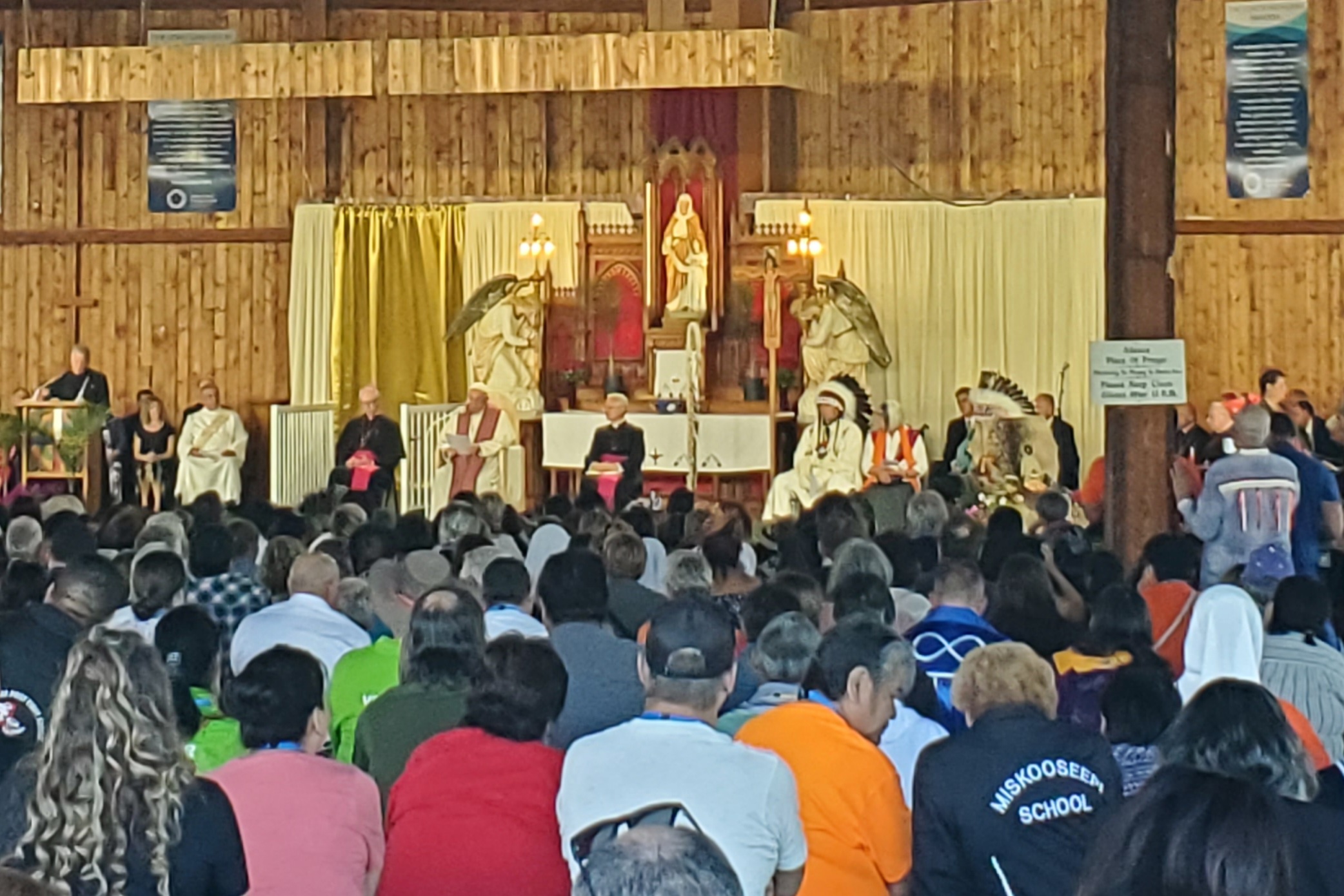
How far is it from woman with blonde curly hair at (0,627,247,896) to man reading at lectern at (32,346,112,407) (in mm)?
15758

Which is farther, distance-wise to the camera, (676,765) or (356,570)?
(356,570)

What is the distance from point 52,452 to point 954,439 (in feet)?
24.7

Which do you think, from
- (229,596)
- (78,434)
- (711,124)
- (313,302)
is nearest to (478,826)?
(229,596)

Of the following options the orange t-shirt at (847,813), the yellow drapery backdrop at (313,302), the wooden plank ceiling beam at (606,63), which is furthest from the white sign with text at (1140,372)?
the yellow drapery backdrop at (313,302)

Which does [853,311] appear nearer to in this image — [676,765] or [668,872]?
[676,765]

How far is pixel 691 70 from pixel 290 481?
4.83 m

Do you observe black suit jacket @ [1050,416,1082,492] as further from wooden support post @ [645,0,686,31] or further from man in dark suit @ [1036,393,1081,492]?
wooden support post @ [645,0,686,31]

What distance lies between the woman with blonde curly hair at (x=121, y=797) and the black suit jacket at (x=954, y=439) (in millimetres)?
13722

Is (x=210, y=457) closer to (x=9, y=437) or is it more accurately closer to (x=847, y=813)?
(x=9, y=437)

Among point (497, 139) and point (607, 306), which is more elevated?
point (497, 139)

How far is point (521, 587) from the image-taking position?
265 inches

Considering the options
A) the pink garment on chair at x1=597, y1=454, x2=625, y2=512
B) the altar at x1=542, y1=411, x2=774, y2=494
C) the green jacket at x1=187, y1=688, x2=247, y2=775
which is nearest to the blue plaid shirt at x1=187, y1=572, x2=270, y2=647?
the green jacket at x1=187, y1=688, x2=247, y2=775

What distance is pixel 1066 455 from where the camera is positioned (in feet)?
55.2

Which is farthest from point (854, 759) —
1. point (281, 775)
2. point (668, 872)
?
point (668, 872)
